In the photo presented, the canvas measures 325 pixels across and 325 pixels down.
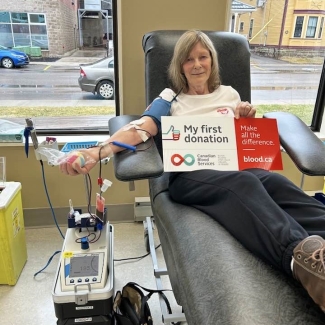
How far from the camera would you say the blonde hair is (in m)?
1.31

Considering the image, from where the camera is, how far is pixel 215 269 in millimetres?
811

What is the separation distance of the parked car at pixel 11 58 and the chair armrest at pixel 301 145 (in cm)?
136

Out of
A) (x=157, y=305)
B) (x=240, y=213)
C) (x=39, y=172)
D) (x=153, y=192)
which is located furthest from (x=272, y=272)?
(x=39, y=172)

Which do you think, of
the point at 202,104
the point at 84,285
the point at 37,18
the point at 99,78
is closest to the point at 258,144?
the point at 202,104

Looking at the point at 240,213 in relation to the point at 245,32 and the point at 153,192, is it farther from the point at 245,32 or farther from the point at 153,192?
the point at 245,32

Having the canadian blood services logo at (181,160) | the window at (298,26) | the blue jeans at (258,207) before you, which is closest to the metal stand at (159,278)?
the blue jeans at (258,207)

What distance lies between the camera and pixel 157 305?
1435 millimetres

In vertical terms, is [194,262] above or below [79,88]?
below

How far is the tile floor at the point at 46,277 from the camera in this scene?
137 cm

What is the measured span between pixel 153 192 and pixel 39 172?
0.84 meters

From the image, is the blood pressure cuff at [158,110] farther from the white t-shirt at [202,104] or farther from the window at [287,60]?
the window at [287,60]

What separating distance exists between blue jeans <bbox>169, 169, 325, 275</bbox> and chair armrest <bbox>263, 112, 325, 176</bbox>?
0.09 meters

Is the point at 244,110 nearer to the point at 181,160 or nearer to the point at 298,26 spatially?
the point at 181,160

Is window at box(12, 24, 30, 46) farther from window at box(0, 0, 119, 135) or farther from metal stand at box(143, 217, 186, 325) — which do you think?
metal stand at box(143, 217, 186, 325)
